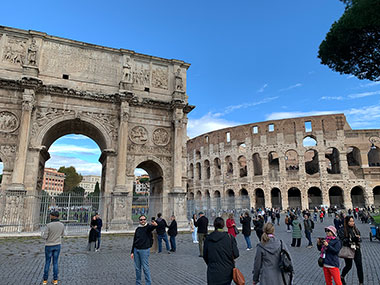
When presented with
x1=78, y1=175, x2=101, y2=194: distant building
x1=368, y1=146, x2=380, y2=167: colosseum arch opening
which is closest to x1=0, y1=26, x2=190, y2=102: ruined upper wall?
x1=368, y1=146, x2=380, y2=167: colosseum arch opening

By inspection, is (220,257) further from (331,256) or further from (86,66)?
(86,66)

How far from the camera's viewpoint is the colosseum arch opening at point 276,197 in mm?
35800

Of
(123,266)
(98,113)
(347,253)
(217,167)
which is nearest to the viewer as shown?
(347,253)

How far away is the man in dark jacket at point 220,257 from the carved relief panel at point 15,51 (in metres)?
16.2

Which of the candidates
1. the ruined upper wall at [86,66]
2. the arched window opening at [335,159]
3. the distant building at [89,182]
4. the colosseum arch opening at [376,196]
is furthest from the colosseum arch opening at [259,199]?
the distant building at [89,182]

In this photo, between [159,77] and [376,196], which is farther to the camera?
[376,196]

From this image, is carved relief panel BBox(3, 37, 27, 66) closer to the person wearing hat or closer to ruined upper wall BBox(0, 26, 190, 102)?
ruined upper wall BBox(0, 26, 190, 102)

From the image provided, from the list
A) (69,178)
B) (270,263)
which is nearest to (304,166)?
(270,263)

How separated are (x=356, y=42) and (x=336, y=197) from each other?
25714 mm

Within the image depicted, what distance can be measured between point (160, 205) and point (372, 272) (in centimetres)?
1244

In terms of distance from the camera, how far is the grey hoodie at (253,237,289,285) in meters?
3.13

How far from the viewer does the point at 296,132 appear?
34750mm

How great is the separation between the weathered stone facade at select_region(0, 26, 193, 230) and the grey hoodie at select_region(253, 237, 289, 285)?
12125mm

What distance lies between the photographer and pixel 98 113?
15.9 meters
